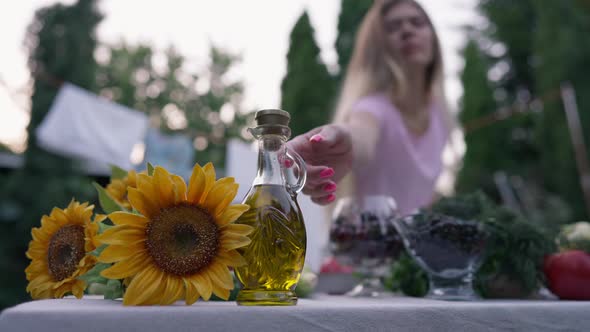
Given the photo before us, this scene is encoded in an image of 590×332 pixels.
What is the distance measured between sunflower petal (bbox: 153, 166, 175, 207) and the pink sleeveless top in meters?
0.98

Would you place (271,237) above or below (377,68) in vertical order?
below

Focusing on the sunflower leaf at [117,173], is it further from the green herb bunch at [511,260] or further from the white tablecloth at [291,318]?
the green herb bunch at [511,260]

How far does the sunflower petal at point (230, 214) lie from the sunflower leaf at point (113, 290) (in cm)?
17

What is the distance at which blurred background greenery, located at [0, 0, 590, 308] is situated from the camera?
6332 millimetres

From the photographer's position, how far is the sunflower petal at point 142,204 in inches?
19.4

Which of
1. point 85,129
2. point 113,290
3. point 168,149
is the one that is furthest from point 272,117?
point 168,149

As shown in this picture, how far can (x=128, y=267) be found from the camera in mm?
483

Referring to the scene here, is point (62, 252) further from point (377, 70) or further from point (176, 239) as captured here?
point (377, 70)

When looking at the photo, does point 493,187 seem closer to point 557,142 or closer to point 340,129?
point 557,142

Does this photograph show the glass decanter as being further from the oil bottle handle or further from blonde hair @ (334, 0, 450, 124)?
blonde hair @ (334, 0, 450, 124)

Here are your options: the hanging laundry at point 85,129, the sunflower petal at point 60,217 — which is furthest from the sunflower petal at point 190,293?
the hanging laundry at point 85,129

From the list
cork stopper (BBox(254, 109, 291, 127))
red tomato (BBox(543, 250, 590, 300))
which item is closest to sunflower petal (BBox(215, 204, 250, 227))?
cork stopper (BBox(254, 109, 291, 127))

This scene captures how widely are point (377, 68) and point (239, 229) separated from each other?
4.02 ft

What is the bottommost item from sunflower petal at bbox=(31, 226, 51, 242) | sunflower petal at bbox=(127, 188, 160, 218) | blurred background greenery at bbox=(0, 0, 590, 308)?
sunflower petal at bbox=(31, 226, 51, 242)
